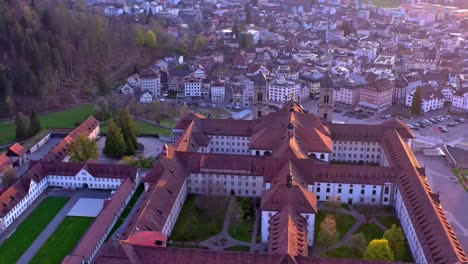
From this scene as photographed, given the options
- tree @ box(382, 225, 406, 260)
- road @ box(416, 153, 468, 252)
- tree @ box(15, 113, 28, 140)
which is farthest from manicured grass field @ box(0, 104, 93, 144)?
tree @ box(382, 225, 406, 260)

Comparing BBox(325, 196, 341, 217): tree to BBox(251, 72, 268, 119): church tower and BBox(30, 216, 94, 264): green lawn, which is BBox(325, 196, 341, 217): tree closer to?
BBox(251, 72, 268, 119): church tower

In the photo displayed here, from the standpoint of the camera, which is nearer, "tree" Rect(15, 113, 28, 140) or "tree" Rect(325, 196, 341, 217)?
"tree" Rect(325, 196, 341, 217)

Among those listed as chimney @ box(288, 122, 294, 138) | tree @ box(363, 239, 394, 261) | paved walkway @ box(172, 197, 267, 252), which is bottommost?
paved walkway @ box(172, 197, 267, 252)

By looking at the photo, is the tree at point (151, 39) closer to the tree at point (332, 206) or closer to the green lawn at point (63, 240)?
the green lawn at point (63, 240)

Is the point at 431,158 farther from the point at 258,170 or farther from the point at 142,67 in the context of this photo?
the point at 142,67

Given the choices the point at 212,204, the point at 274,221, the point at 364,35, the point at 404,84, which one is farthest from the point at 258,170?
the point at 364,35

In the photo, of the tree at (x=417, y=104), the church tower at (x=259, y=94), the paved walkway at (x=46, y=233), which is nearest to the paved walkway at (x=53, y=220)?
the paved walkway at (x=46, y=233)
